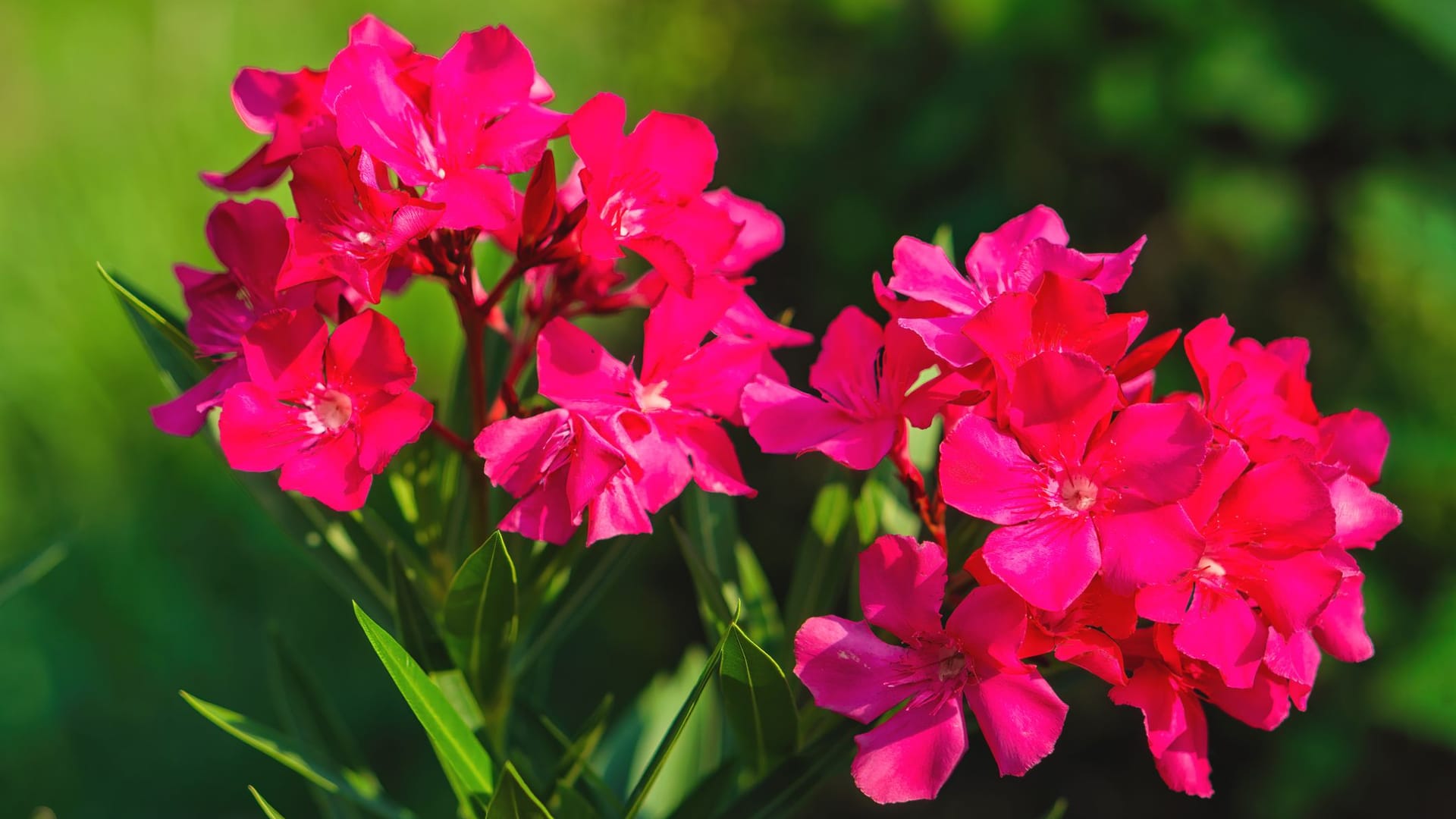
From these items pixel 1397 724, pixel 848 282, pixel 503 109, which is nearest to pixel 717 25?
pixel 848 282

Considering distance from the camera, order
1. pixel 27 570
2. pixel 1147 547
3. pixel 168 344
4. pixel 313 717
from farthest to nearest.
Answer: pixel 313 717 < pixel 27 570 < pixel 168 344 < pixel 1147 547

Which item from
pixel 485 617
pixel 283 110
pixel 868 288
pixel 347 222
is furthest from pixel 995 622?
pixel 868 288

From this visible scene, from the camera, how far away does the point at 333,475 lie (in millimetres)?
778

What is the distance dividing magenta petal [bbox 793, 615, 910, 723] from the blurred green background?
1.56 m

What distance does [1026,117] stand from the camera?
252cm

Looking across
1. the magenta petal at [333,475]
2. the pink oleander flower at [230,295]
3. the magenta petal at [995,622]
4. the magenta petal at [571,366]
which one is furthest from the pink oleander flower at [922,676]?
the pink oleander flower at [230,295]

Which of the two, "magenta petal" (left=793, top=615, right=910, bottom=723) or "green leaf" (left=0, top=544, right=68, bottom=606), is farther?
"green leaf" (left=0, top=544, right=68, bottom=606)

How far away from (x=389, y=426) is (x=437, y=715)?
0.21 metres

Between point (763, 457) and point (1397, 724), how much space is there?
140cm

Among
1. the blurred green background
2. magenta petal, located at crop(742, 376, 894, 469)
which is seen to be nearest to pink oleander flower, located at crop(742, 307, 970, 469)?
magenta petal, located at crop(742, 376, 894, 469)

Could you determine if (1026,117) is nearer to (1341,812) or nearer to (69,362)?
(1341,812)

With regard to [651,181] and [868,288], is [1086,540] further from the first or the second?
[868,288]

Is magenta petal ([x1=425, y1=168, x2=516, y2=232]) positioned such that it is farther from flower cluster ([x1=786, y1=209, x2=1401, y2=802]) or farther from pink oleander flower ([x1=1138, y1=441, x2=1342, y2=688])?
pink oleander flower ([x1=1138, y1=441, x2=1342, y2=688])

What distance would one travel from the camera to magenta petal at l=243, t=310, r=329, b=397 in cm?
77
